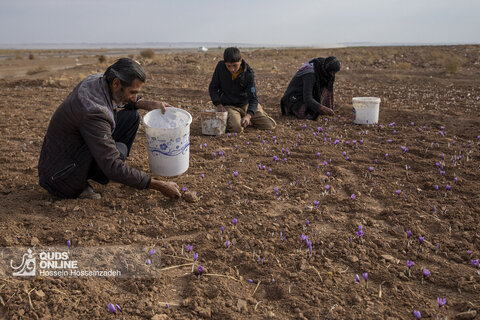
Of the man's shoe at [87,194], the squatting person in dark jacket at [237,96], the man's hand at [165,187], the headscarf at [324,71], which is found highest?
the headscarf at [324,71]

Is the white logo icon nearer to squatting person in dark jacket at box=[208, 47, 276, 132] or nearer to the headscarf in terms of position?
squatting person in dark jacket at box=[208, 47, 276, 132]

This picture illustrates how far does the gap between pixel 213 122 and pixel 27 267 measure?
3.78 metres

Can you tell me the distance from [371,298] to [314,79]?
4928mm

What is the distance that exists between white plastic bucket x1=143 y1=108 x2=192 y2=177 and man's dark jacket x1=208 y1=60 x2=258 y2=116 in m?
1.98

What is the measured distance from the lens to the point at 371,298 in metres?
2.42

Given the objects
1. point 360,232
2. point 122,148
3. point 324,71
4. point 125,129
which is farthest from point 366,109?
point 122,148

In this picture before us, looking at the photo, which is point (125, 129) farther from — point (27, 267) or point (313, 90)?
point (313, 90)

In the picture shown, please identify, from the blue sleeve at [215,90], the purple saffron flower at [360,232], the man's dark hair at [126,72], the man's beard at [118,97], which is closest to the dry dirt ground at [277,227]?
the purple saffron flower at [360,232]

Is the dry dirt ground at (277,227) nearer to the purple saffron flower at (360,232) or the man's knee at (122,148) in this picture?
the purple saffron flower at (360,232)

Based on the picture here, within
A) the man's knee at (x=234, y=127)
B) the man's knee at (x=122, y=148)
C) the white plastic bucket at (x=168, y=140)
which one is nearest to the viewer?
the man's knee at (x=122, y=148)

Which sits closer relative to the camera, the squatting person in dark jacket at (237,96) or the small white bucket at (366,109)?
the squatting person in dark jacket at (237,96)

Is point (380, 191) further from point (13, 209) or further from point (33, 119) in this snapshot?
point (33, 119)

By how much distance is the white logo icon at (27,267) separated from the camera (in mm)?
2602

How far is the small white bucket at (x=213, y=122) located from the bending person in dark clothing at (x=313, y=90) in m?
1.73
